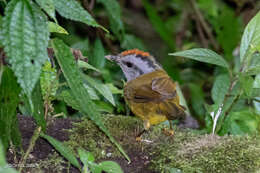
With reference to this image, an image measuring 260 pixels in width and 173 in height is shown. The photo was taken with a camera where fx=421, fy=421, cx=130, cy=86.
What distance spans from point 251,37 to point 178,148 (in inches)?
40.8

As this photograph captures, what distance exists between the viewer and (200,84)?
7.37 metres

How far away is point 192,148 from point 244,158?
13.0 inches

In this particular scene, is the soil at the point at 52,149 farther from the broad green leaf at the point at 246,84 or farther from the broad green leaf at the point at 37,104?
the broad green leaf at the point at 246,84

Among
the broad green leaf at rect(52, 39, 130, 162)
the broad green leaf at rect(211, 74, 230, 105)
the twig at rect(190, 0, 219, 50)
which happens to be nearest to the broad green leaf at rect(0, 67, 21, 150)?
the broad green leaf at rect(52, 39, 130, 162)

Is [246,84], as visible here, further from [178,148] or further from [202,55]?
[178,148]

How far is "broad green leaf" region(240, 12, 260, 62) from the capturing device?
307 centimetres

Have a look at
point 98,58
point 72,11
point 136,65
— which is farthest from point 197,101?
point 72,11

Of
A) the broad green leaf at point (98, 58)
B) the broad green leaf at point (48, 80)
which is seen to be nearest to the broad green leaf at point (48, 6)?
the broad green leaf at point (48, 80)

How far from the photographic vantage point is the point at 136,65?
402 cm

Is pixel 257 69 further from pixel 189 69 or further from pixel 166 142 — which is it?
pixel 189 69

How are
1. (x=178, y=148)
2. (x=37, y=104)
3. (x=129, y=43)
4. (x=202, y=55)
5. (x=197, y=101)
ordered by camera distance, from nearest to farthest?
(x=37, y=104), (x=178, y=148), (x=202, y=55), (x=129, y=43), (x=197, y=101)

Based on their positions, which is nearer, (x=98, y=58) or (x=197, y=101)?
(x=98, y=58)

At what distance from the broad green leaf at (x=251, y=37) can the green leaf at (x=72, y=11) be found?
1486 mm

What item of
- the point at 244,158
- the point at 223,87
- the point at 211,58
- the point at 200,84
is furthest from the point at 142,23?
the point at 244,158
